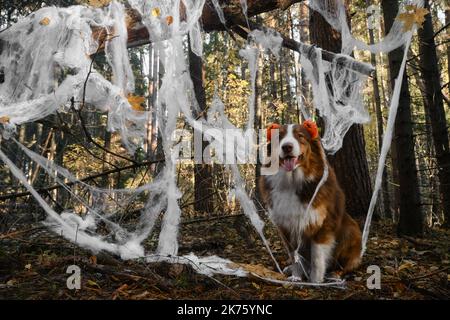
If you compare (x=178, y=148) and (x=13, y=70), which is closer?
(x=13, y=70)

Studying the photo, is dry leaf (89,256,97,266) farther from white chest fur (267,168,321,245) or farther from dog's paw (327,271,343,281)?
dog's paw (327,271,343,281)

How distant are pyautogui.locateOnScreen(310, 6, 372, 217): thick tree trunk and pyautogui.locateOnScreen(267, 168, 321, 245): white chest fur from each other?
1.74m

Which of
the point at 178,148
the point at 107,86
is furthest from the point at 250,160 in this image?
the point at 107,86

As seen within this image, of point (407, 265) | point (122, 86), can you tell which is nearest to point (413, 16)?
point (407, 265)

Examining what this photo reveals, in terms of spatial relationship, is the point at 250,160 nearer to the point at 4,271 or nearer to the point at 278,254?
the point at 278,254

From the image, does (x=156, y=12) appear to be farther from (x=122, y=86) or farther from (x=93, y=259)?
(x=93, y=259)

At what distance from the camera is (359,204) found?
499 centimetres

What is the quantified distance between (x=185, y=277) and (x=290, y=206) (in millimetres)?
1111

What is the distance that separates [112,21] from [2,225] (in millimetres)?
2780

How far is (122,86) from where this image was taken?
4590mm

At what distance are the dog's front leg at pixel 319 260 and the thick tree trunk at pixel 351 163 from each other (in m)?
1.65

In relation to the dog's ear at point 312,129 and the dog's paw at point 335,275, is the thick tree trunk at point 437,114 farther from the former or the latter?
the dog's ear at point 312,129

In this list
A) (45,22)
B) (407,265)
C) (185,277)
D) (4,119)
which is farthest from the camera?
(45,22)

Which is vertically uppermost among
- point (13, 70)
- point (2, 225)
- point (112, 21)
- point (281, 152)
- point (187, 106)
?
point (112, 21)
